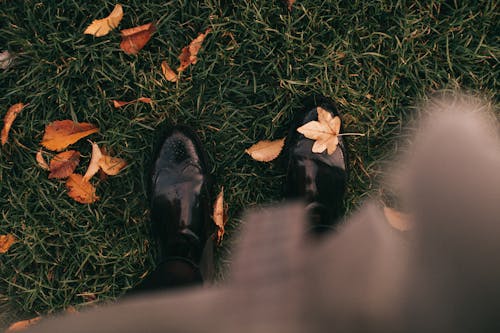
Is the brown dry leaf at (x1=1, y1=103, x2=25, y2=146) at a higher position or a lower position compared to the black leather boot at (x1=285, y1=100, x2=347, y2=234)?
higher

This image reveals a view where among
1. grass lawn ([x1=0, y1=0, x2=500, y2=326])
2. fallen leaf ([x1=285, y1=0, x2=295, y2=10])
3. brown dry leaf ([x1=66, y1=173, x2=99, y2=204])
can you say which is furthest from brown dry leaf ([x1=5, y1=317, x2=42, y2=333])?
fallen leaf ([x1=285, y1=0, x2=295, y2=10])

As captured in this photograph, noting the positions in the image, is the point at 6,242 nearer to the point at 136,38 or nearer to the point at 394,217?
the point at 136,38

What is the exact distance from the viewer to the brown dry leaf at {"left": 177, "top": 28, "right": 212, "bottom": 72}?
1.65 meters

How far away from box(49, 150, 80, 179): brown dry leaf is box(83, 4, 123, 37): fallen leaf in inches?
18.6

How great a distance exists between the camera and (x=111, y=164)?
1.70 metres

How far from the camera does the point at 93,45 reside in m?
1.67

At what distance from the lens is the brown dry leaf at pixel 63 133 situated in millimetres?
1690

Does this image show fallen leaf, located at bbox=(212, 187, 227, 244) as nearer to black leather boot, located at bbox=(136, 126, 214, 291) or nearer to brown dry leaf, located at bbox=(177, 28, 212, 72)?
black leather boot, located at bbox=(136, 126, 214, 291)

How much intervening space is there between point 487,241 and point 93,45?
1528mm

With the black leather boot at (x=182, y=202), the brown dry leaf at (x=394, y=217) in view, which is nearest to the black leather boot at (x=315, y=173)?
the brown dry leaf at (x=394, y=217)

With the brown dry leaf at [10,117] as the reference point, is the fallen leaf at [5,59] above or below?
above

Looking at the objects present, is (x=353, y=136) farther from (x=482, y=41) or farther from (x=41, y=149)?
(x=41, y=149)

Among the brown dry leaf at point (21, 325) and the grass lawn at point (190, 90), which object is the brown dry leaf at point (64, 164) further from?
the brown dry leaf at point (21, 325)

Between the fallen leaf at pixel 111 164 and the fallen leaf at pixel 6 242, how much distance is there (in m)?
0.46
